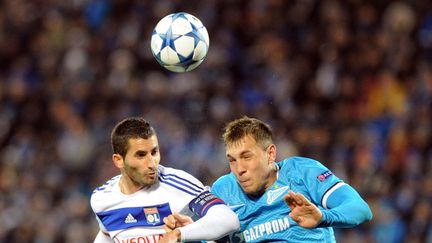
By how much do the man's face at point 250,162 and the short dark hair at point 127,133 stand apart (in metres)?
0.59

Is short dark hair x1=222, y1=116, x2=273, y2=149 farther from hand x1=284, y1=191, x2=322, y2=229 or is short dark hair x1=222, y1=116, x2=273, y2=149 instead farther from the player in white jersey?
hand x1=284, y1=191, x2=322, y2=229

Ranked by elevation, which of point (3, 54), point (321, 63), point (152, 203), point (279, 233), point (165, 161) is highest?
point (3, 54)

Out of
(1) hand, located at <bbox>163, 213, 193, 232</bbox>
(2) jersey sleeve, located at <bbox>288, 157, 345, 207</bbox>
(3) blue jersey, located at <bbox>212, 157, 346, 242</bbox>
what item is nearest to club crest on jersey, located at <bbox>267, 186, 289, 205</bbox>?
(3) blue jersey, located at <bbox>212, 157, 346, 242</bbox>

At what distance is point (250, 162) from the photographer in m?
6.32

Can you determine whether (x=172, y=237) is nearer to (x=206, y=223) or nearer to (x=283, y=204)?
(x=206, y=223)

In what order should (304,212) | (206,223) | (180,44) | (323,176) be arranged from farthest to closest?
(180,44)
(323,176)
(206,223)
(304,212)

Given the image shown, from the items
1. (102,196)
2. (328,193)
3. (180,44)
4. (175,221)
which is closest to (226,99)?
(180,44)

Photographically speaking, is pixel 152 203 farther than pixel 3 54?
No

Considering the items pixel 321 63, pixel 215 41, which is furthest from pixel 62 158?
pixel 321 63

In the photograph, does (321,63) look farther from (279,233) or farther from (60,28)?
(279,233)

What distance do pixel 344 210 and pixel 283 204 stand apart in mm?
647

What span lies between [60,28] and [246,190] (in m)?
10.2

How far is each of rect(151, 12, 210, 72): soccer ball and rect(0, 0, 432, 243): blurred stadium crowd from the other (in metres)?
4.21

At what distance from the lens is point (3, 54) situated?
15.8 m
